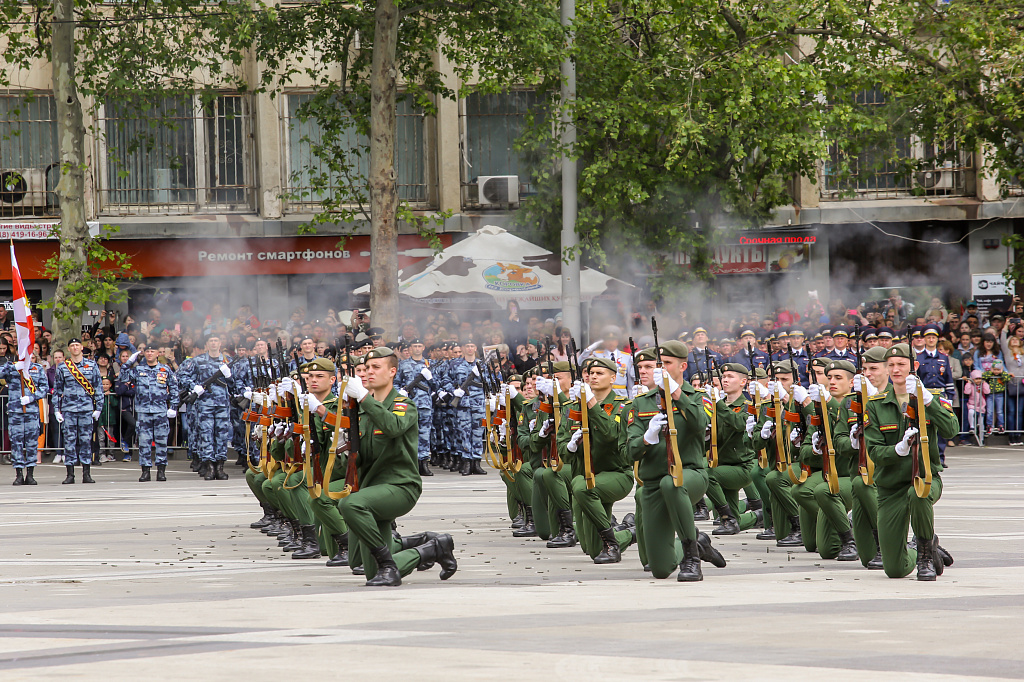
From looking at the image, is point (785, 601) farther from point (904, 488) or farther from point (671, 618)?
point (904, 488)

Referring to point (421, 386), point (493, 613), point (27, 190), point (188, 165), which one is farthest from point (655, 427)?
point (27, 190)

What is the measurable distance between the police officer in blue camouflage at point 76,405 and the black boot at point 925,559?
12840 mm

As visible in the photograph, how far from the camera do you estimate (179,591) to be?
9195mm

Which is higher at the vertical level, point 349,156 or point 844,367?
point 349,156

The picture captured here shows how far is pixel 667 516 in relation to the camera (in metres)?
9.89

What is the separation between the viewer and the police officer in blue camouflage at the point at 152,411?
19.5 meters

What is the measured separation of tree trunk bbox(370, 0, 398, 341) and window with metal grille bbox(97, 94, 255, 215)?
24.8 feet

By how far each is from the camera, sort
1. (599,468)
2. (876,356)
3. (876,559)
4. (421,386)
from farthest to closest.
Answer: (421,386) < (599,468) < (876,559) < (876,356)

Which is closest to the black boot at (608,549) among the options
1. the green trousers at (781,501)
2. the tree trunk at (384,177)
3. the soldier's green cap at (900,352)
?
the green trousers at (781,501)

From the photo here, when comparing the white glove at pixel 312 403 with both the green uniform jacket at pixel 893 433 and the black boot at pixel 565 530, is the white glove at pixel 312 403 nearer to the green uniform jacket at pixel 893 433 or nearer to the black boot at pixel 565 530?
→ the black boot at pixel 565 530

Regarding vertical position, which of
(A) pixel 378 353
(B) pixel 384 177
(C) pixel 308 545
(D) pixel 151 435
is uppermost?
(B) pixel 384 177

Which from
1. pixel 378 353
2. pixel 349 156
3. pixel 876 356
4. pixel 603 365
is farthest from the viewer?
pixel 349 156

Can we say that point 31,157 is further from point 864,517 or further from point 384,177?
point 864,517

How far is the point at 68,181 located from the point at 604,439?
595 inches
